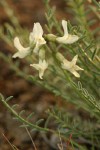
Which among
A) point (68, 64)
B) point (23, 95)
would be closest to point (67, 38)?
point (68, 64)

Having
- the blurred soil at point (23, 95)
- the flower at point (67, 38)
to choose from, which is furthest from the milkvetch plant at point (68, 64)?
the blurred soil at point (23, 95)

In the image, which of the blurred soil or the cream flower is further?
the blurred soil

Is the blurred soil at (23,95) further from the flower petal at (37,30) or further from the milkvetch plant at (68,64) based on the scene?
the flower petal at (37,30)

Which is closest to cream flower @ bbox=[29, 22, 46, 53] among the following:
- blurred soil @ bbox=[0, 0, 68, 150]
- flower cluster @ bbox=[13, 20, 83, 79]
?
flower cluster @ bbox=[13, 20, 83, 79]

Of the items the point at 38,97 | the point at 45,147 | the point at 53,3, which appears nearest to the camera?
the point at 45,147

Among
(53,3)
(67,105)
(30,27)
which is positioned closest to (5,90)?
(67,105)

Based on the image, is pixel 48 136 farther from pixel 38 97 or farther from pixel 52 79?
pixel 38 97

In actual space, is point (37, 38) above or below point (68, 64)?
above

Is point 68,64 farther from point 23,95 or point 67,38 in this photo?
point 23,95

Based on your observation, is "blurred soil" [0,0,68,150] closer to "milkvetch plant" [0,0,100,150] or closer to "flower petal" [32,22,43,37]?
"milkvetch plant" [0,0,100,150]
